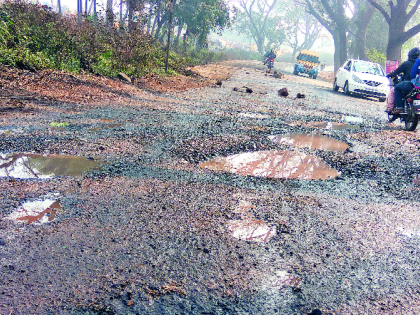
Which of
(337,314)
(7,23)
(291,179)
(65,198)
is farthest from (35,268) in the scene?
(7,23)

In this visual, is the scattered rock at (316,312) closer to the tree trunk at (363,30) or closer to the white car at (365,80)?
the white car at (365,80)

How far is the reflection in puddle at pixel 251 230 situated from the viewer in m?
2.78

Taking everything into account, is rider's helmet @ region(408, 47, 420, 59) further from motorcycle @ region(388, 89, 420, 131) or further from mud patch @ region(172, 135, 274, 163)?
mud patch @ region(172, 135, 274, 163)

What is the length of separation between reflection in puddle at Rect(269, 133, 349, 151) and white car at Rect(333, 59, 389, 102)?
30.4 ft

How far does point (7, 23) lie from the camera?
955 cm

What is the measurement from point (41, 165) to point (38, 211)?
1.18 metres

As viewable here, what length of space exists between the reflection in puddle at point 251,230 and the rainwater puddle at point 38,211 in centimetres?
143

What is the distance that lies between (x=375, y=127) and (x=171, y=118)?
457 cm

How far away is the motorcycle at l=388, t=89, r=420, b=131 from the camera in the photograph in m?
7.71

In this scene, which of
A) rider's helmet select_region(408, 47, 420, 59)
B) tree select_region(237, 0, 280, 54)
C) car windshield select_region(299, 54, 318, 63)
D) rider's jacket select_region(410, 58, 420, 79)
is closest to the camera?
rider's jacket select_region(410, 58, 420, 79)

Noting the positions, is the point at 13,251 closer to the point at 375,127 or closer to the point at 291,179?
the point at 291,179

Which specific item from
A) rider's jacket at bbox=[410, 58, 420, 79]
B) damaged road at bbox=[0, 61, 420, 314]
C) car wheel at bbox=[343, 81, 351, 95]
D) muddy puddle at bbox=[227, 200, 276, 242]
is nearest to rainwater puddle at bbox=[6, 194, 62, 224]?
damaged road at bbox=[0, 61, 420, 314]

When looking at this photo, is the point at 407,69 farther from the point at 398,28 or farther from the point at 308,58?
the point at 308,58

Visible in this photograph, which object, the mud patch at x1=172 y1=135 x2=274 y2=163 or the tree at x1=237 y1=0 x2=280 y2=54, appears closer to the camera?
the mud patch at x1=172 y1=135 x2=274 y2=163
